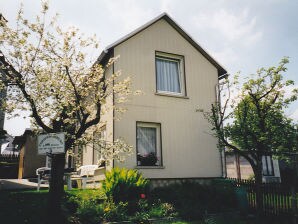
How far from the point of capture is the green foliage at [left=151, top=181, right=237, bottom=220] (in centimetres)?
943

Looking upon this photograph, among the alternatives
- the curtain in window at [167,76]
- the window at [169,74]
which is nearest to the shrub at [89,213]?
the window at [169,74]

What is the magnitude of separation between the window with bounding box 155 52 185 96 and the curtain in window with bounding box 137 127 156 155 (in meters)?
2.03

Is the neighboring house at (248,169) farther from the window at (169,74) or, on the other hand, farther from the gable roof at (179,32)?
the window at (169,74)

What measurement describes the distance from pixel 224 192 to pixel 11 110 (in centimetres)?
841

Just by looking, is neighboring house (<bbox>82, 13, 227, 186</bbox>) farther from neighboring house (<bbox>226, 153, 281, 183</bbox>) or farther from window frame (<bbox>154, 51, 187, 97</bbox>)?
neighboring house (<bbox>226, 153, 281, 183</bbox>)

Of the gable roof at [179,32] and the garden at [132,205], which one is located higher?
the gable roof at [179,32]

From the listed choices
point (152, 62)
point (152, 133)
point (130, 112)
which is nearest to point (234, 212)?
point (152, 133)

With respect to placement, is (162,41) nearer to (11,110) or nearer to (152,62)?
(152,62)

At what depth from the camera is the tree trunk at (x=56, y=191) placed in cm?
682

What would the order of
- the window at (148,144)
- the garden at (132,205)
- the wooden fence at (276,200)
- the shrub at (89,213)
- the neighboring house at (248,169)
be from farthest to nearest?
the neighboring house at (248,169), the window at (148,144), the wooden fence at (276,200), the garden at (132,205), the shrub at (89,213)

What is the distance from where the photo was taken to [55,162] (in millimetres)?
7141

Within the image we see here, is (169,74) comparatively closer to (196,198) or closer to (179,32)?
(179,32)

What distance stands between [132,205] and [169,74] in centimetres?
691

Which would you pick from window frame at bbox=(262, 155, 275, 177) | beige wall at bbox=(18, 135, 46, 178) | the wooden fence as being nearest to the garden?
the wooden fence
